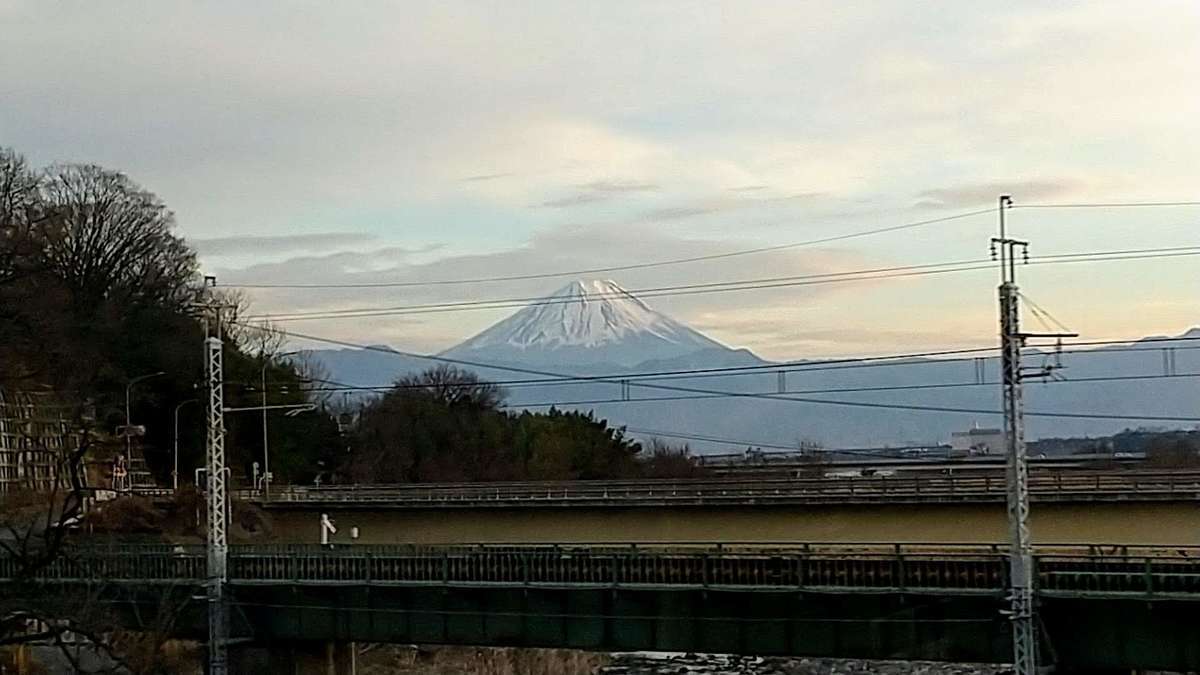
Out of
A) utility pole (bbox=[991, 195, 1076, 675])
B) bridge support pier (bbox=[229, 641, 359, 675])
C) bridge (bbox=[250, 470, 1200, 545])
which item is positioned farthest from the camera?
bridge (bbox=[250, 470, 1200, 545])

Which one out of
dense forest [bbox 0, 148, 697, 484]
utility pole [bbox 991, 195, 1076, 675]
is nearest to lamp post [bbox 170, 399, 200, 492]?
dense forest [bbox 0, 148, 697, 484]

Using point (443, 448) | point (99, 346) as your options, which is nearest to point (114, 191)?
point (99, 346)

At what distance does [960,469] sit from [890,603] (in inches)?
1133

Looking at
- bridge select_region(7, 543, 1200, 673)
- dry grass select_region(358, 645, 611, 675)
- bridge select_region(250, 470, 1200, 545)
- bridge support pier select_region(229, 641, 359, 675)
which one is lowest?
dry grass select_region(358, 645, 611, 675)

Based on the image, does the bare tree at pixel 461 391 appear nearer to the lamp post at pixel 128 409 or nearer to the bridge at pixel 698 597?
the lamp post at pixel 128 409

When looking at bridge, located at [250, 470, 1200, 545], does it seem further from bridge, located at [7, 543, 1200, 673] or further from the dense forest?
the dense forest

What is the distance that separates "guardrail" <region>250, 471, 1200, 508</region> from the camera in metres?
51.4

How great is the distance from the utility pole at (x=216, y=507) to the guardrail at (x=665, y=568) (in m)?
1.84

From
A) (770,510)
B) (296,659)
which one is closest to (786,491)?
(770,510)

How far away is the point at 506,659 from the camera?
70.3 metres

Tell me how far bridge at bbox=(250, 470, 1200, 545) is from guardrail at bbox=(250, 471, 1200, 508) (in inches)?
2.0

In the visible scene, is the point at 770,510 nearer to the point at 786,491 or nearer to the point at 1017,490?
the point at 786,491

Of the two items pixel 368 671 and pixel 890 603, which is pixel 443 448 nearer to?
pixel 368 671

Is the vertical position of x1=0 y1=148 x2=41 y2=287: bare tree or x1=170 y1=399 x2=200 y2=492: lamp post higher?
x1=0 y1=148 x2=41 y2=287: bare tree
